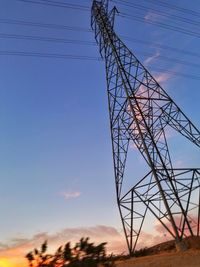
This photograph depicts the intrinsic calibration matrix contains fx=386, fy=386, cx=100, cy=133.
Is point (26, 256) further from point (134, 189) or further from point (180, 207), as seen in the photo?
point (134, 189)

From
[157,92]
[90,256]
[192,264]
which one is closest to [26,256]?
[90,256]

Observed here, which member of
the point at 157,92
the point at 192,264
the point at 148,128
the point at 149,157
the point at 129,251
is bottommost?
the point at 192,264

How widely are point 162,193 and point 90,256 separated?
11.4 meters

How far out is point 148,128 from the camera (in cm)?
2358

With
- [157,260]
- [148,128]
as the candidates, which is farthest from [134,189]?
[157,260]

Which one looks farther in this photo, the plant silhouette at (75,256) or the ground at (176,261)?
the ground at (176,261)

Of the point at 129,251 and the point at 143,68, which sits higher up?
the point at 143,68

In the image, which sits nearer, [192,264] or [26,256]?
[26,256]

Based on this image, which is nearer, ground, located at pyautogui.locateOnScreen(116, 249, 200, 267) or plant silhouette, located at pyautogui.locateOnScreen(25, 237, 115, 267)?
plant silhouette, located at pyautogui.locateOnScreen(25, 237, 115, 267)

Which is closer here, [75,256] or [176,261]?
[75,256]

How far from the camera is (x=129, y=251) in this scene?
79.9 feet

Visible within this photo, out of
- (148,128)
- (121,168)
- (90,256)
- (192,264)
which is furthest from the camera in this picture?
(121,168)

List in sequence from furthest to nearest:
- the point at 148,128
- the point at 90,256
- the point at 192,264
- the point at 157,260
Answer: the point at 148,128, the point at 157,260, the point at 192,264, the point at 90,256

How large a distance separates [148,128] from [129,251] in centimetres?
785
